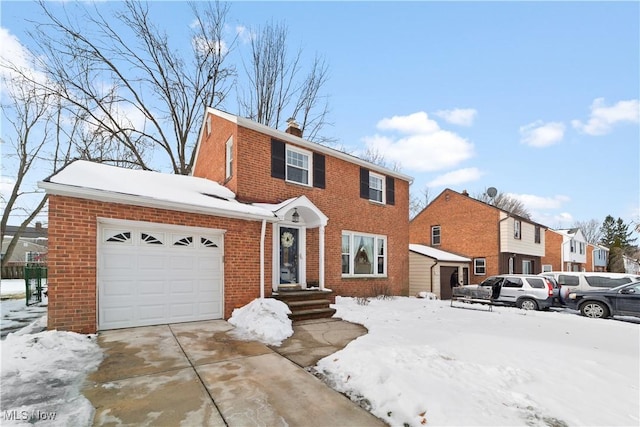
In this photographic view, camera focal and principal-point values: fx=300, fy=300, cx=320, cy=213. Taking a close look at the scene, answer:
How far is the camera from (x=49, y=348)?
5090 mm

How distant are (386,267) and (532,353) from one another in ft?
27.4

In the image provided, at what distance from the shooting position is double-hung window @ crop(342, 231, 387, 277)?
12.5m

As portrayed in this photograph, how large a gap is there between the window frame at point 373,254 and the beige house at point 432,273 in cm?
550

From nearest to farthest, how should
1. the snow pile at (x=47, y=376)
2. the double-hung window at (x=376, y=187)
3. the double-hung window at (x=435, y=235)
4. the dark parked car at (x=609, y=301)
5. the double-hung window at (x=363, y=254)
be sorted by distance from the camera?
the snow pile at (x=47, y=376) < the dark parked car at (x=609, y=301) < the double-hung window at (x=363, y=254) < the double-hung window at (x=376, y=187) < the double-hung window at (x=435, y=235)

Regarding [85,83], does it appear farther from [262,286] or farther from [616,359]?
[616,359]

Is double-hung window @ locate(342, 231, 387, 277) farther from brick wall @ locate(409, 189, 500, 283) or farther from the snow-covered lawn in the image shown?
brick wall @ locate(409, 189, 500, 283)

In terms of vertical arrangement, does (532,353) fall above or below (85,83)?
below

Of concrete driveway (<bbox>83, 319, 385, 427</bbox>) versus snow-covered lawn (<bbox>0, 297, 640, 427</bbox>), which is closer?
concrete driveway (<bbox>83, 319, 385, 427</bbox>)

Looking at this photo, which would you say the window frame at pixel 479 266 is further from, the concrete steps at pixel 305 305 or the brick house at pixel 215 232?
the concrete steps at pixel 305 305

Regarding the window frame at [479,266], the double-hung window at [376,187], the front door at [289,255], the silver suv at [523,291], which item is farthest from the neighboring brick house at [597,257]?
the front door at [289,255]

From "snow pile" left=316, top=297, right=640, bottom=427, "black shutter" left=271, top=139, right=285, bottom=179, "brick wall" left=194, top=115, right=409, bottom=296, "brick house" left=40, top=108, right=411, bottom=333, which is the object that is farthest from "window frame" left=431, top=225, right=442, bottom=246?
"black shutter" left=271, top=139, right=285, bottom=179

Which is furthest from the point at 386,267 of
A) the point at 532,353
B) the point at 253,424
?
the point at 253,424

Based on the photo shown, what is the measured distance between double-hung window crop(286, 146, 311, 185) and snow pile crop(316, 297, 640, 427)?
5.82 m

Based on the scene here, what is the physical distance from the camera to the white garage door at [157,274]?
21.8ft
